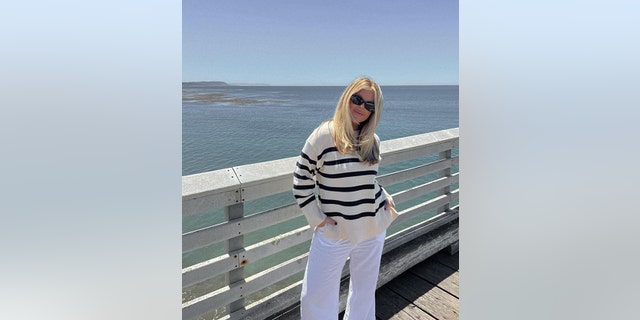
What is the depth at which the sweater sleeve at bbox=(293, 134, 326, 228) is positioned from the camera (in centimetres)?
141

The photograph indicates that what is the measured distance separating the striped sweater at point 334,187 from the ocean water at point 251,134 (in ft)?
0.68

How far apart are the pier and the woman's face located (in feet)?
Answer: 1.39

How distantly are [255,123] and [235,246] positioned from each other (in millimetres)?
38156

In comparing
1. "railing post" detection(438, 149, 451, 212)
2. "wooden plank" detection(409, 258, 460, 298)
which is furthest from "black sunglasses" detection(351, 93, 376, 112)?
"railing post" detection(438, 149, 451, 212)

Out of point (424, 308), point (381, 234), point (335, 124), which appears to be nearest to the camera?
point (335, 124)

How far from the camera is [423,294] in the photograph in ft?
7.41

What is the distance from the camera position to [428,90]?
4016 inches

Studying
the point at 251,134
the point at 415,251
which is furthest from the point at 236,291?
the point at 251,134

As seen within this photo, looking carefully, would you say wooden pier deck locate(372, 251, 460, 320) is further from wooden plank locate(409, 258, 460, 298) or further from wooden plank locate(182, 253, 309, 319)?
wooden plank locate(182, 253, 309, 319)
